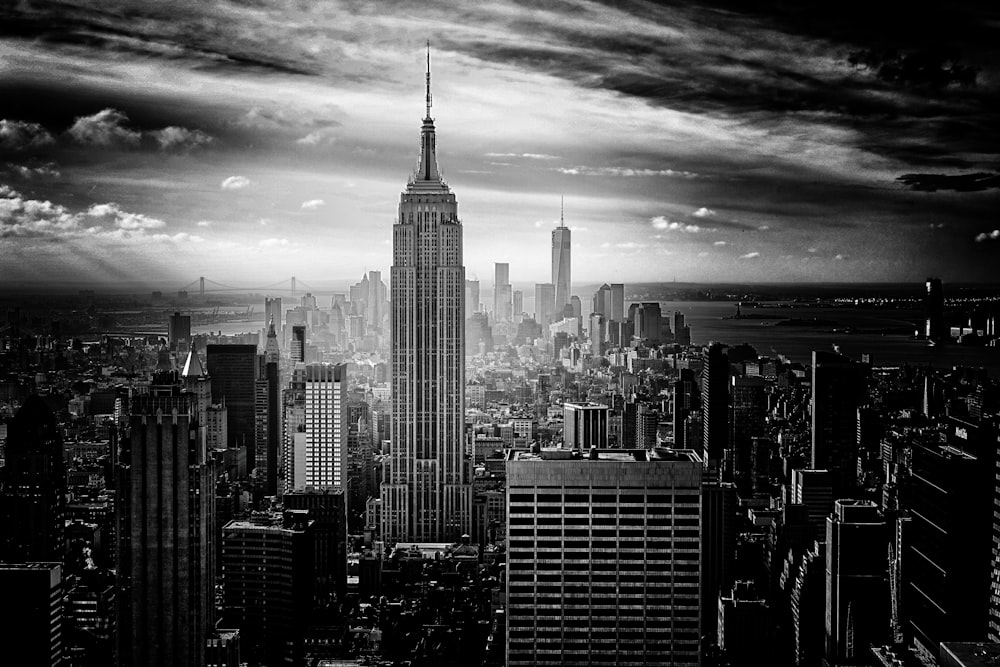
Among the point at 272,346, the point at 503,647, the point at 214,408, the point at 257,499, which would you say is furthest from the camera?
the point at 272,346

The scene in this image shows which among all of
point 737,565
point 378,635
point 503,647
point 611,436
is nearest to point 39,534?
point 378,635

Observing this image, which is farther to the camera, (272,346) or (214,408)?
(272,346)

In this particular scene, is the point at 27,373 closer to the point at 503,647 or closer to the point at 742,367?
the point at 503,647

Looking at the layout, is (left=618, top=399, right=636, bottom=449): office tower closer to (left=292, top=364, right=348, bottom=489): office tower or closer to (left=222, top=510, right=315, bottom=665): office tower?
(left=222, top=510, right=315, bottom=665): office tower

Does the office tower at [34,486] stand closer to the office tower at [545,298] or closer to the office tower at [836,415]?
the office tower at [545,298]

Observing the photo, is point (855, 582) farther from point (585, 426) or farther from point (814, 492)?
point (585, 426)

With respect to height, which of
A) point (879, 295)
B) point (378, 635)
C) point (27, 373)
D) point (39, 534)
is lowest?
point (378, 635)
